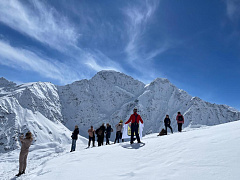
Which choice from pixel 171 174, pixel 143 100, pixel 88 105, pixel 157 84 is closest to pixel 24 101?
pixel 88 105

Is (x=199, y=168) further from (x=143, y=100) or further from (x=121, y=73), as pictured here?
(x=121, y=73)

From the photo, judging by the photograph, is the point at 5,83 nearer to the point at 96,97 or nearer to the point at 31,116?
the point at 31,116

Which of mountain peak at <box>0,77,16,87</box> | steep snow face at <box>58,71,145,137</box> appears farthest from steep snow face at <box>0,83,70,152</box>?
mountain peak at <box>0,77,16,87</box>

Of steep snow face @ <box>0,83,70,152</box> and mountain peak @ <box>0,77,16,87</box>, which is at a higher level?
mountain peak @ <box>0,77,16,87</box>

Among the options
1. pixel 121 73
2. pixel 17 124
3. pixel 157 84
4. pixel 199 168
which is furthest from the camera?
pixel 121 73

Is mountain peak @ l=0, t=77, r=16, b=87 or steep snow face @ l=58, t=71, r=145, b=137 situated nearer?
steep snow face @ l=58, t=71, r=145, b=137

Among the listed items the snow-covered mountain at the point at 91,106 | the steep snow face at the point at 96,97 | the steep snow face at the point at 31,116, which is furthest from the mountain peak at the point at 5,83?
the steep snow face at the point at 96,97

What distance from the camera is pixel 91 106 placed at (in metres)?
120

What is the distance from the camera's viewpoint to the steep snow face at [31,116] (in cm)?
8288

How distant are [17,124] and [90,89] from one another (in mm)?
56620

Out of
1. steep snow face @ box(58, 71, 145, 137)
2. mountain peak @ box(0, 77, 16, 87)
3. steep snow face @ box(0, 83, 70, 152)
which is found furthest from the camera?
mountain peak @ box(0, 77, 16, 87)

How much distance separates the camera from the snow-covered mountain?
3501 inches

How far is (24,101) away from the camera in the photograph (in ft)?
326

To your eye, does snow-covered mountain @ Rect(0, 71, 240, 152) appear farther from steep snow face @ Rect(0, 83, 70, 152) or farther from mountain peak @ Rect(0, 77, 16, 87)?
mountain peak @ Rect(0, 77, 16, 87)
